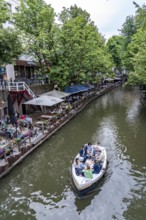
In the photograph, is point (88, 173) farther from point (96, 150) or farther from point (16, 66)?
point (16, 66)

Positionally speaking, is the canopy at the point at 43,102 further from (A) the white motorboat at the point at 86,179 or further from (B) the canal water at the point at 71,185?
(A) the white motorboat at the point at 86,179

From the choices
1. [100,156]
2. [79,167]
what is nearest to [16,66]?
[100,156]

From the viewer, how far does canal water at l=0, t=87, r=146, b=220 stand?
9328 mm

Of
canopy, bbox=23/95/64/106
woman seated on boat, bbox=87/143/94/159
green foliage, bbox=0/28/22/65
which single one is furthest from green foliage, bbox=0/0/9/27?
woman seated on boat, bbox=87/143/94/159

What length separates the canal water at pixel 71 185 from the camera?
933cm

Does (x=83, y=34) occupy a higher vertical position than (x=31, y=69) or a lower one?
higher

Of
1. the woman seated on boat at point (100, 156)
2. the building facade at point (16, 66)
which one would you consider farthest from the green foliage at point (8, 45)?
the building facade at point (16, 66)

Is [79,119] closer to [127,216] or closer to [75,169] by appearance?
[75,169]

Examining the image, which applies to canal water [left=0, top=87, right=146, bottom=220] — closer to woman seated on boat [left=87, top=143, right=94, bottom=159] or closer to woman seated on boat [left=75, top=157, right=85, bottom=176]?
woman seated on boat [left=75, top=157, right=85, bottom=176]

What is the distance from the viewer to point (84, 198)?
10227 millimetres

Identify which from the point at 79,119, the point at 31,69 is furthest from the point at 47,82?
the point at 79,119

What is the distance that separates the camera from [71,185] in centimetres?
1130

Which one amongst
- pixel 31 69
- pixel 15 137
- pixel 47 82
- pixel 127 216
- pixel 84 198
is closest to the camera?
pixel 127 216

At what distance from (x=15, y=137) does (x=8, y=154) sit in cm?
241
